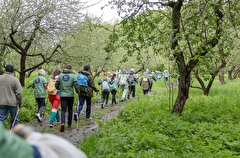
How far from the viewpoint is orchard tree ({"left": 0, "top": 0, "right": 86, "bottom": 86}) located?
471 inches

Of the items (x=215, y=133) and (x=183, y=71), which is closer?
(x=215, y=133)

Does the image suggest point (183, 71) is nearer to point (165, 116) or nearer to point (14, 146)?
point (165, 116)

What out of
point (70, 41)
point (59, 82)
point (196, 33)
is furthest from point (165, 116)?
point (70, 41)

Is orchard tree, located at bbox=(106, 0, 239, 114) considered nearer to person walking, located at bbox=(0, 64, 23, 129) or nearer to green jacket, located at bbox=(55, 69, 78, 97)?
green jacket, located at bbox=(55, 69, 78, 97)

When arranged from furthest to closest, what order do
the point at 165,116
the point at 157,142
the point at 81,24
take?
the point at 81,24 → the point at 165,116 → the point at 157,142

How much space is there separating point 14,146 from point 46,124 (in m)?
9.13

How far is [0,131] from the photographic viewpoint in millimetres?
1179

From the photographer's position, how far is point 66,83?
8625 millimetres

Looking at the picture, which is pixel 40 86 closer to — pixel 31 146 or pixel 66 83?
pixel 66 83

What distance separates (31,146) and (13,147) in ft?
0.36

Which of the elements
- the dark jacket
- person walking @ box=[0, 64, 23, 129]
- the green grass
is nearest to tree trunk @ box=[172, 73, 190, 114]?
the green grass

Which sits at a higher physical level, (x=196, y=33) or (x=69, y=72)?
(x=196, y=33)

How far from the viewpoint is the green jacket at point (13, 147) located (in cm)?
114

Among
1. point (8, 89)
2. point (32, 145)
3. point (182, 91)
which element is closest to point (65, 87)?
point (8, 89)
